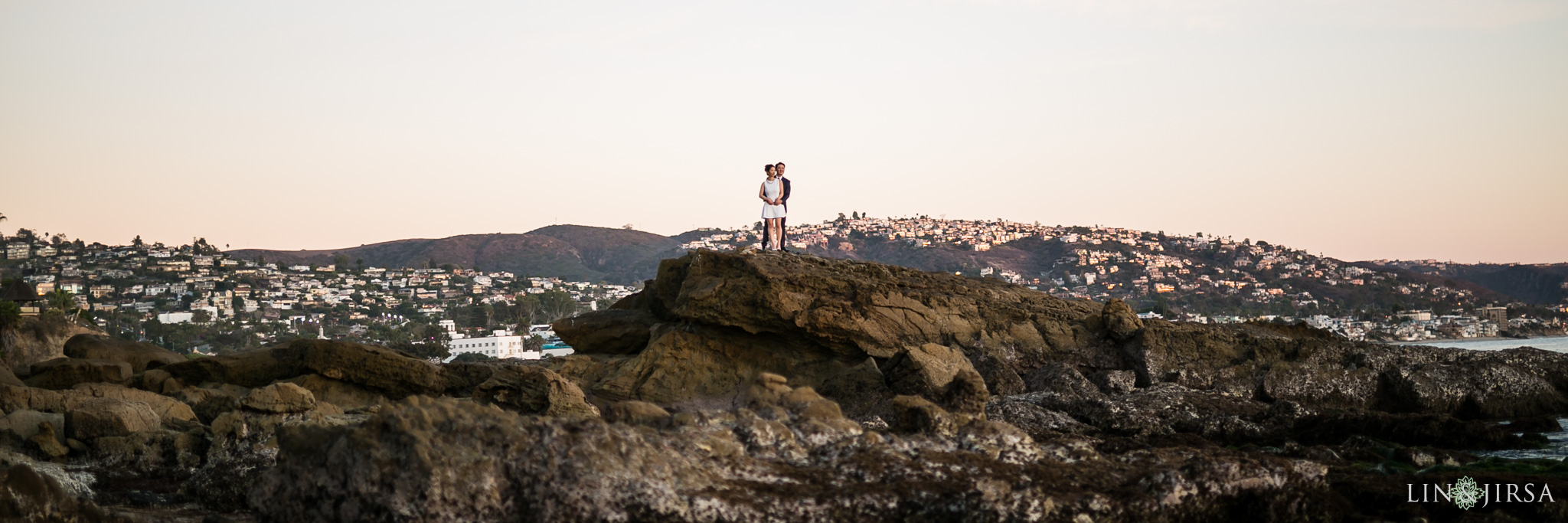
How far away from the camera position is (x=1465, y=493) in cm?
959

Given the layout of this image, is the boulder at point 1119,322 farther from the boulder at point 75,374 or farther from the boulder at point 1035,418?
the boulder at point 75,374

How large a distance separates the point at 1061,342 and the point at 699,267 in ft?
24.9

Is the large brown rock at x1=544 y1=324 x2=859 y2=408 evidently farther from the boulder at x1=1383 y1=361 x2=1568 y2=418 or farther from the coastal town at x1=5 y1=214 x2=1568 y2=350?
the coastal town at x1=5 y1=214 x2=1568 y2=350

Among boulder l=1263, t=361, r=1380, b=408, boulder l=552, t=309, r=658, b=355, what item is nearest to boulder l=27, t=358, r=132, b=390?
boulder l=552, t=309, r=658, b=355

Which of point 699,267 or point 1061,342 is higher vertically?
point 699,267

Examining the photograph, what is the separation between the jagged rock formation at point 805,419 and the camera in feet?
24.8

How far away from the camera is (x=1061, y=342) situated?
74.2 ft

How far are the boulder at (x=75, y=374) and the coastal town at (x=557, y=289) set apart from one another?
50101mm

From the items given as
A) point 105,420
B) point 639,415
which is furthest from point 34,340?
point 639,415

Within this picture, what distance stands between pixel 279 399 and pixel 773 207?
940cm

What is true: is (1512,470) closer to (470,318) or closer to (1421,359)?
(1421,359)

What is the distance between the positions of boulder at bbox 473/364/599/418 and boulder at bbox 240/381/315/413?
→ 2576 mm

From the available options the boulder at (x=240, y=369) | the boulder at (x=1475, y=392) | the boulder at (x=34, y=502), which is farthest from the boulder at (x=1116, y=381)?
the boulder at (x=34, y=502)

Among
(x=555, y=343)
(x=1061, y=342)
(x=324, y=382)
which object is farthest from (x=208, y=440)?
(x=555, y=343)
